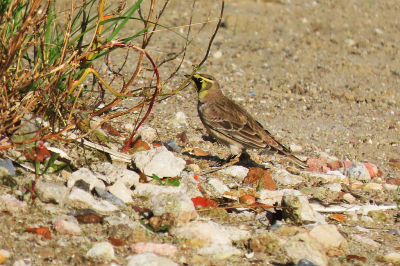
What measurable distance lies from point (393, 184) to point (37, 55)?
11.7ft

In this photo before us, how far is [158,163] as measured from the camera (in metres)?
4.11

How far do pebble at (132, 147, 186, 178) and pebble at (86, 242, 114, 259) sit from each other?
3.72ft

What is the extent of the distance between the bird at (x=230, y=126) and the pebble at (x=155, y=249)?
2277 millimetres

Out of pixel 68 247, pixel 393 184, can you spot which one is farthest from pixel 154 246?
pixel 393 184

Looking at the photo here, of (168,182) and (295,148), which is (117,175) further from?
(295,148)

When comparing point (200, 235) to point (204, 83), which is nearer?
point (200, 235)

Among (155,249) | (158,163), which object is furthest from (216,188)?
(155,249)

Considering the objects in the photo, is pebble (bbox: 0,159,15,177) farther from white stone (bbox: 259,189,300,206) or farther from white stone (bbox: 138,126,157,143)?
white stone (bbox: 259,189,300,206)

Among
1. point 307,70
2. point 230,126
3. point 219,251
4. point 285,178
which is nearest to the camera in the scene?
point 219,251

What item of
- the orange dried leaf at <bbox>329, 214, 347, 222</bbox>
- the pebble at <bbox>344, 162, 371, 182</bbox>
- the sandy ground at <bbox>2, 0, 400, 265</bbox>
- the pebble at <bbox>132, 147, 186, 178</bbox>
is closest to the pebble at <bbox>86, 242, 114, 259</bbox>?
the sandy ground at <bbox>2, 0, 400, 265</bbox>

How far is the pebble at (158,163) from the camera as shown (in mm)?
4093

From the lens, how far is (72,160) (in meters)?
3.89

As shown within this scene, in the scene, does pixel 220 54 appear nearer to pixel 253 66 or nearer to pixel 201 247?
pixel 253 66

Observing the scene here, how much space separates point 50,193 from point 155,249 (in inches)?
30.5
